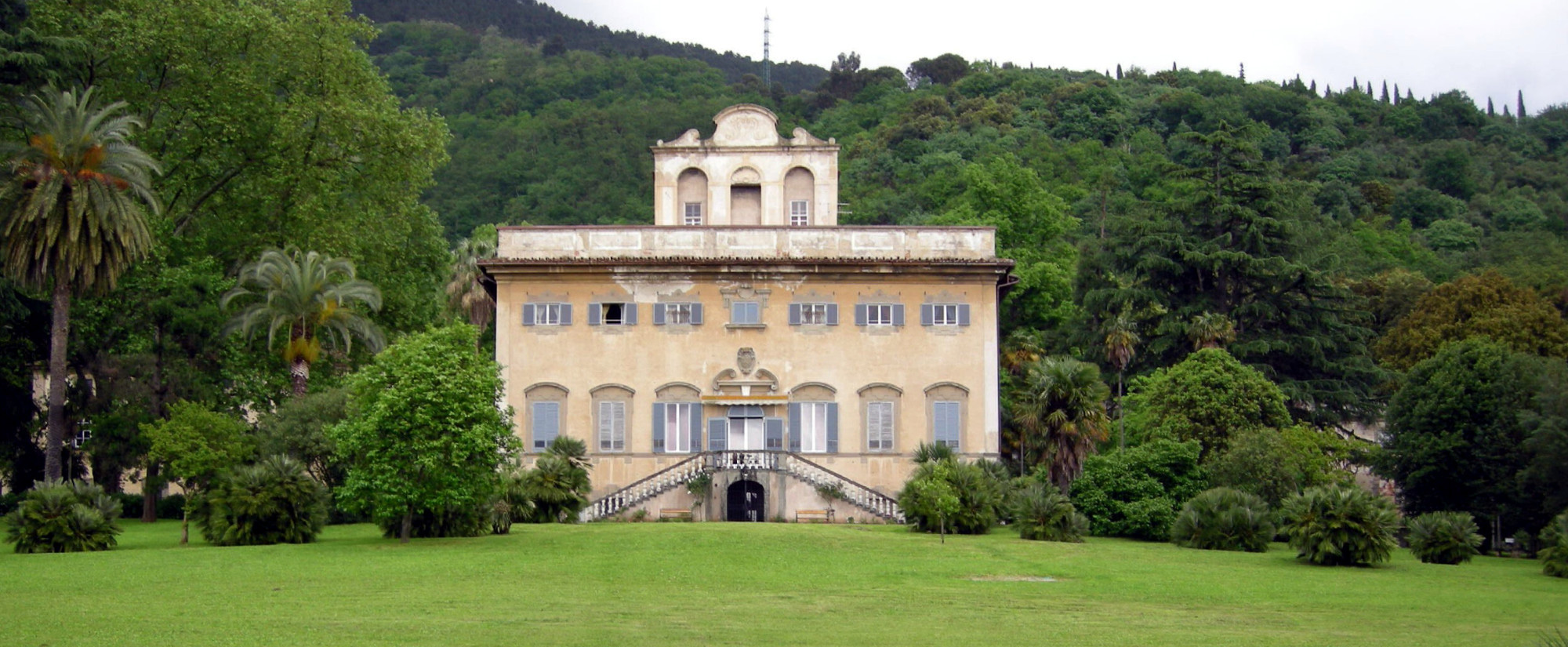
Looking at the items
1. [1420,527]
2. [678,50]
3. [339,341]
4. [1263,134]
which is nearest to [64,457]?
[339,341]

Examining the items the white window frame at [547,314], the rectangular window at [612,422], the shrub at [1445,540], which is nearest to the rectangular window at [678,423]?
the rectangular window at [612,422]

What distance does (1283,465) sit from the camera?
40281mm

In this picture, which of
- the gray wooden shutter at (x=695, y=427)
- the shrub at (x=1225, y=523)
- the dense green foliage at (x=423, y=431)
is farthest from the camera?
the gray wooden shutter at (x=695, y=427)

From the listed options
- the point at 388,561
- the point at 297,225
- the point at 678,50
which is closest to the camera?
the point at 388,561

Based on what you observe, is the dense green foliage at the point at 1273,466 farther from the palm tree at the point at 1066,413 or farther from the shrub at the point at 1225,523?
the shrub at the point at 1225,523

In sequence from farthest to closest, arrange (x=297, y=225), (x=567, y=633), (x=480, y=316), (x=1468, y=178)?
(x=1468, y=178) < (x=480, y=316) < (x=297, y=225) < (x=567, y=633)

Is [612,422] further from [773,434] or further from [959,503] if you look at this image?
[959,503]

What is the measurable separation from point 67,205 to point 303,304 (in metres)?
6.61

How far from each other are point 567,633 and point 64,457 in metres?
35.1

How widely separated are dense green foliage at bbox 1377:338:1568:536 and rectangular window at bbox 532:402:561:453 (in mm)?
21543

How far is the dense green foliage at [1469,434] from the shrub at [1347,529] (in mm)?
10055

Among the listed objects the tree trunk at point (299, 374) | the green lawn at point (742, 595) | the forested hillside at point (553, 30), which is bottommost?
the green lawn at point (742, 595)

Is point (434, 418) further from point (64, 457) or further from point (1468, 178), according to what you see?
point (1468, 178)

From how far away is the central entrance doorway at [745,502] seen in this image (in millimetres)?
42062
